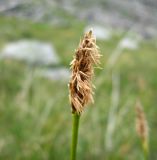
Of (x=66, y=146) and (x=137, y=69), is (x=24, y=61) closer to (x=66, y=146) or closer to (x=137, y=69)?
(x=137, y=69)

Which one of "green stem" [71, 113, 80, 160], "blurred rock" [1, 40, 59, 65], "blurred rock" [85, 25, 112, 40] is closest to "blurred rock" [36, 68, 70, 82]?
"blurred rock" [1, 40, 59, 65]

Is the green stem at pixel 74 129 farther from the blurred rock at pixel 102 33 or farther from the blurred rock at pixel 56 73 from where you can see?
the blurred rock at pixel 102 33

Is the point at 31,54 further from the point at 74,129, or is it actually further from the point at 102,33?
the point at 74,129

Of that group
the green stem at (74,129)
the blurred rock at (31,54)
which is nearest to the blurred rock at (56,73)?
the blurred rock at (31,54)

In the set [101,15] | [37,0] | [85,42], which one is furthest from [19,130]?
[101,15]

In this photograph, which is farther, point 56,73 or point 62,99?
point 56,73

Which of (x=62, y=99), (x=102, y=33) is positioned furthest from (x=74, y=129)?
(x=102, y=33)

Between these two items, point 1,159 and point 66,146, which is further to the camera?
point 66,146
